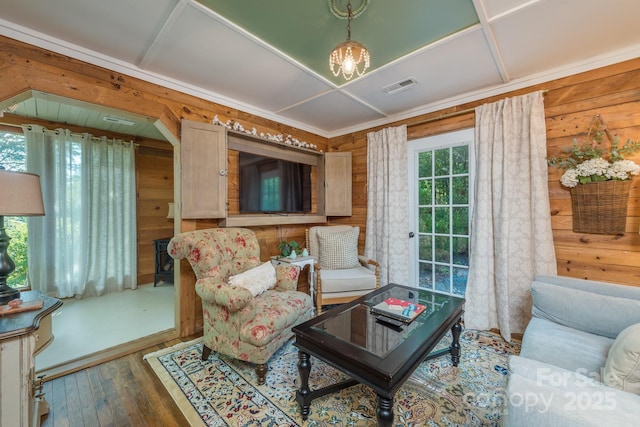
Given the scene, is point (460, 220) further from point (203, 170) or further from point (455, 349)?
point (203, 170)

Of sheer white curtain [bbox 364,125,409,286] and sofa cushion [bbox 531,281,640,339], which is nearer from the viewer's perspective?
sofa cushion [bbox 531,281,640,339]

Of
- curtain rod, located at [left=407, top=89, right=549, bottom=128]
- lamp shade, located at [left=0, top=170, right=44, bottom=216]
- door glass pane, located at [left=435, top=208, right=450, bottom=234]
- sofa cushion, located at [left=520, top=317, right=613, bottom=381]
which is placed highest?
curtain rod, located at [left=407, top=89, right=549, bottom=128]

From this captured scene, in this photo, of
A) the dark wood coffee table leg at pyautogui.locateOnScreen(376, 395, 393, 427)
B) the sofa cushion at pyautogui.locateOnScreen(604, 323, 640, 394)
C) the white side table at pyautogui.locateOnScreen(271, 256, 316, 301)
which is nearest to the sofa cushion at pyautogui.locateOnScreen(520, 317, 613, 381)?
the sofa cushion at pyautogui.locateOnScreen(604, 323, 640, 394)

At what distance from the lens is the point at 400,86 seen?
8.33 feet

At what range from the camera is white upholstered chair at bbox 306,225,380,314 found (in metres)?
→ 2.75

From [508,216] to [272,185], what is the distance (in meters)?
2.49

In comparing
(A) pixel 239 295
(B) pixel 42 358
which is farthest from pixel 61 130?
(A) pixel 239 295

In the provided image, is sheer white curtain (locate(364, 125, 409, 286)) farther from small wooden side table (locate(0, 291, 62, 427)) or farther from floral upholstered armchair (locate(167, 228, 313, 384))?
small wooden side table (locate(0, 291, 62, 427))

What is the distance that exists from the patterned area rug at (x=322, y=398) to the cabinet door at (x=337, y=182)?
203 centimetres

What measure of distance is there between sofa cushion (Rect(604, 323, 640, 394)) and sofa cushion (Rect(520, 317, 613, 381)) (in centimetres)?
18

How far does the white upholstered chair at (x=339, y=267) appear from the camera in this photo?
2.75 meters

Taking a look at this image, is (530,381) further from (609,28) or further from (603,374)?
(609,28)

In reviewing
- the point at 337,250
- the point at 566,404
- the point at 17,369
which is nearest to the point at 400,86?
the point at 337,250

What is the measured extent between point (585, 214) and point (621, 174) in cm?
37
